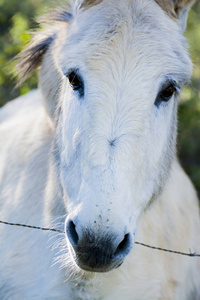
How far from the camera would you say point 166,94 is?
8.14ft

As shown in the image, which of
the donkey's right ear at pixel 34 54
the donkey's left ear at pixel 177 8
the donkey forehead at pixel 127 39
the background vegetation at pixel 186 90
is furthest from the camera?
the background vegetation at pixel 186 90

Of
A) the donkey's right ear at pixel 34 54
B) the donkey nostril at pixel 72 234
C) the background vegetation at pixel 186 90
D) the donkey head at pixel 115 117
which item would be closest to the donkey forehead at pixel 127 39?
the donkey head at pixel 115 117

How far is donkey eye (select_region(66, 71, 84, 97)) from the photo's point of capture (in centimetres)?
241

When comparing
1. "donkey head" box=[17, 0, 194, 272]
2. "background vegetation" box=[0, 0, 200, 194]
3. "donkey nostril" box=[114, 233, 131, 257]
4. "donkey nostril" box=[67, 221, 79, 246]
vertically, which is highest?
"donkey head" box=[17, 0, 194, 272]

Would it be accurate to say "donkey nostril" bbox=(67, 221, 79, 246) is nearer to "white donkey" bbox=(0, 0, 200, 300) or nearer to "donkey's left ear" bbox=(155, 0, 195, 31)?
"white donkey" bbox=(0, 0, 200, 300)

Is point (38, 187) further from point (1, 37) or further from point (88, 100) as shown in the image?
point (1, 37)

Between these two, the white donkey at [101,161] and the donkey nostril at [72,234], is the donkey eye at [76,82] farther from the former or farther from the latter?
the donkey nostril at [72,234]

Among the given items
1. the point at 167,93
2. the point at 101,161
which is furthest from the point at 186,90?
the point at 101,161

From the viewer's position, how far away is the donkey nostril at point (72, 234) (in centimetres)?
212

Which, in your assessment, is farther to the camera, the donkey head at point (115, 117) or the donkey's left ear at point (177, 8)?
the donkey's left ear at point (177, 8)

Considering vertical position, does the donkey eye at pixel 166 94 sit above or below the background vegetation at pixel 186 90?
above

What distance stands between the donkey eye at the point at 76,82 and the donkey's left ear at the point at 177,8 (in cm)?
72

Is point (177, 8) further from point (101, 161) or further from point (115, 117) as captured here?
point (101, 161)

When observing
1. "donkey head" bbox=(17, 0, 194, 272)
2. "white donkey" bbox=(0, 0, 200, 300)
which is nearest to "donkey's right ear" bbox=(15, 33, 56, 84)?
"white donkey" bbox=(0, 0, 200, 300)
